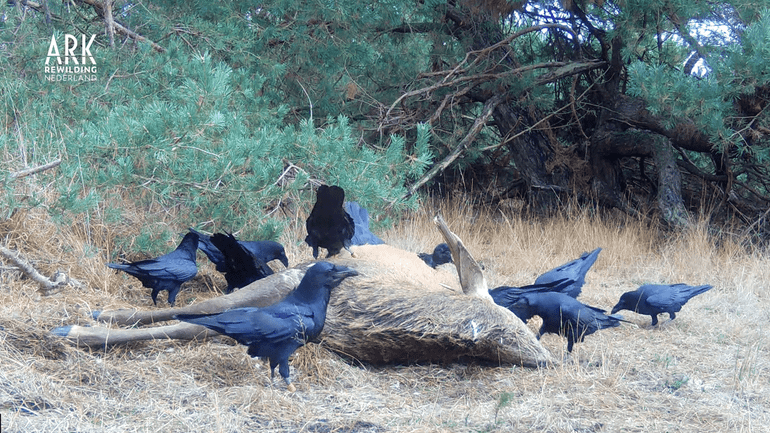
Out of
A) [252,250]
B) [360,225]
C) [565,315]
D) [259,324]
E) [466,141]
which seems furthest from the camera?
[466,141]

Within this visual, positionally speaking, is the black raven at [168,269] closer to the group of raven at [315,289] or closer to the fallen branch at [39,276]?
the group of raven at [315,289]

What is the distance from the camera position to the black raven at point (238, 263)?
4.47 metres

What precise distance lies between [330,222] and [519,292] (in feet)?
4.51

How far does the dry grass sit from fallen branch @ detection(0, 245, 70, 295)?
0.09 m

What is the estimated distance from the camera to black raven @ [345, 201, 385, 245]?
484 cm

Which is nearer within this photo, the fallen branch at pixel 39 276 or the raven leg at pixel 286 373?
the raven leg at pixel 286 373

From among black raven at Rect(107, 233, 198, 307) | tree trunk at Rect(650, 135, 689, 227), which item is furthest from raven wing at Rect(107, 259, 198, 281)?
tree trunk at Rect(650, 135, 689, 227)

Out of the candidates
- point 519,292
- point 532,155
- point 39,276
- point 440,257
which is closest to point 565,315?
point 519,292

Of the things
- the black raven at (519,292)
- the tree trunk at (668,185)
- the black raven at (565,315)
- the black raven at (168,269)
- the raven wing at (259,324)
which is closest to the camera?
the raven wing at (259,324)

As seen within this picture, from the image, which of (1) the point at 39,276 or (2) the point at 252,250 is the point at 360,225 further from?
(1) the point at 39,276

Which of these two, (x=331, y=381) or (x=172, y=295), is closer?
(x=331, y=381)

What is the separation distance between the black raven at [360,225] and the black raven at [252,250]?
0.62 metres

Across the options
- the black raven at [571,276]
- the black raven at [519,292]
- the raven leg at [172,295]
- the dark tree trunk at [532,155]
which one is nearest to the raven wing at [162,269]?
the raven leg at [172,295]

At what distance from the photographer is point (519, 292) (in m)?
4.38
